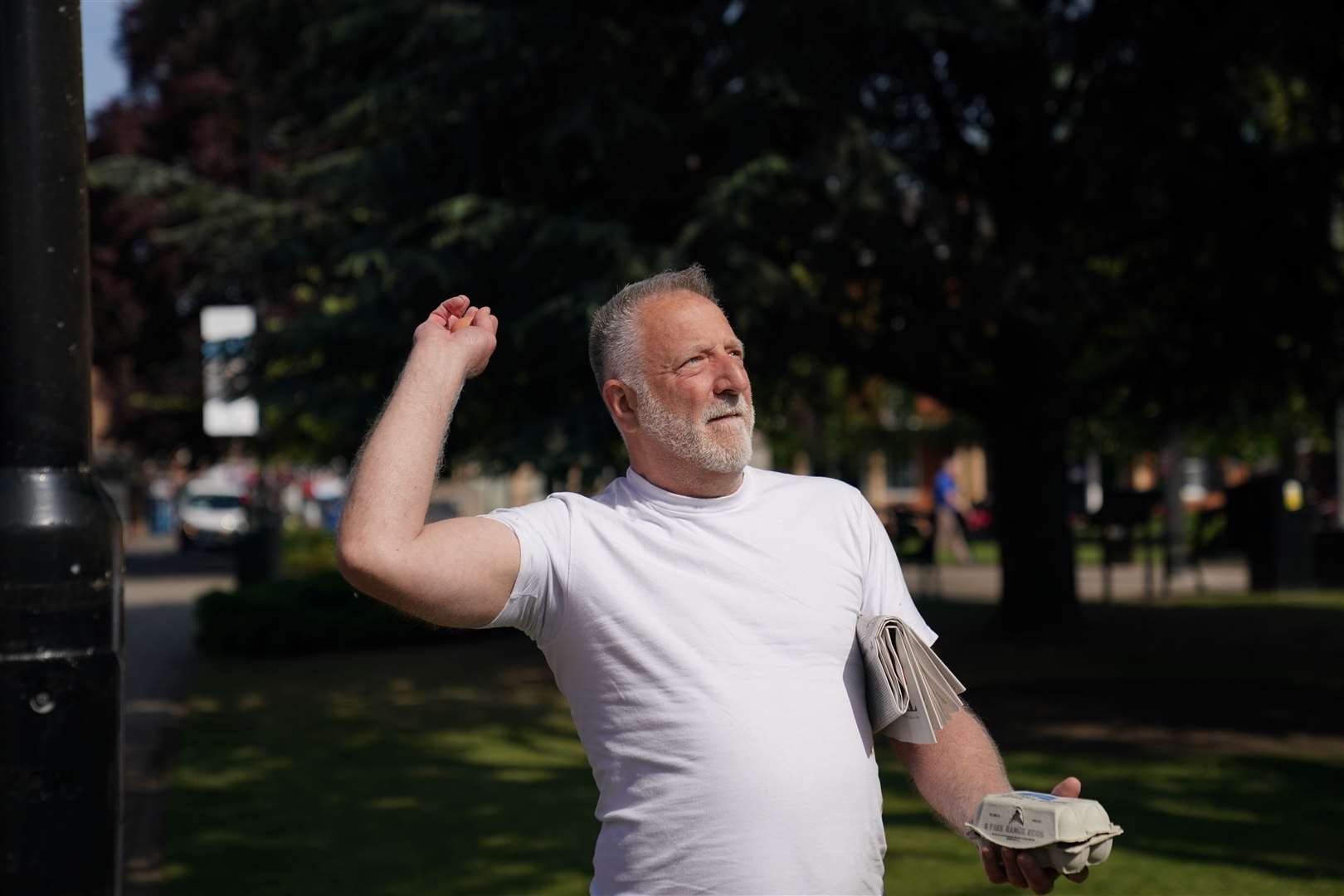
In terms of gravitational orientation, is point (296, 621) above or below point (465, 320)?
below

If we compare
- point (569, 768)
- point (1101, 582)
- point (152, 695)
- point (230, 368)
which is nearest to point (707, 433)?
point (569, 768)

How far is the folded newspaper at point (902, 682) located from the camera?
2.69m

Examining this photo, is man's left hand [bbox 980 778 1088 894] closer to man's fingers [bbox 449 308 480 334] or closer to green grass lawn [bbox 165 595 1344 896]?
man's fingers [bbox 449 308 480 334]

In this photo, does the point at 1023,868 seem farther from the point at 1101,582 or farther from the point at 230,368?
the point at 1101,582

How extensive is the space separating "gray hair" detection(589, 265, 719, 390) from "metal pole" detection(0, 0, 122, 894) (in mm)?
1274

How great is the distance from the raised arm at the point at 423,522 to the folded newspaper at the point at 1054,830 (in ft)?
2.67

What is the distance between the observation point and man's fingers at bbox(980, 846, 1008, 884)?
2518 millimetres

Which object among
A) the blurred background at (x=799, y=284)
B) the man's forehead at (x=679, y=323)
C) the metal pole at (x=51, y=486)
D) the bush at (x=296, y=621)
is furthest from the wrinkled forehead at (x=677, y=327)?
the bush at (x=296, y=621)

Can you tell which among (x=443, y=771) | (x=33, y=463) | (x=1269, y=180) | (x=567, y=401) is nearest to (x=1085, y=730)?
(x=443, y=771)

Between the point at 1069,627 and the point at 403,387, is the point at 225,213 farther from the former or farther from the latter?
the point at 403,387

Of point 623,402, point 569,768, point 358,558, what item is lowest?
point 569,768

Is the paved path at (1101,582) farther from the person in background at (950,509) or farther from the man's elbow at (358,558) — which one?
Result: the man's elbow at (358,558)

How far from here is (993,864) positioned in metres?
2.54

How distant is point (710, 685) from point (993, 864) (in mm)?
497
